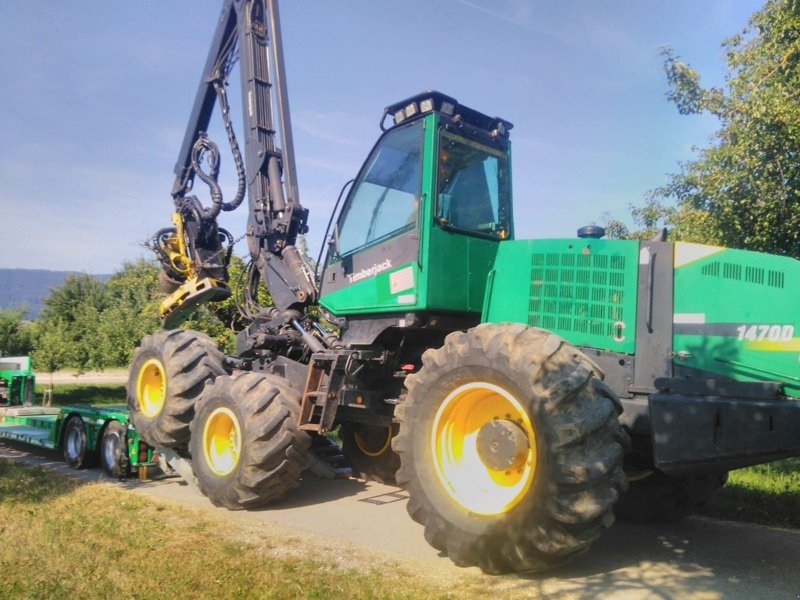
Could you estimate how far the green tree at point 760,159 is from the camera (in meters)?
8.89

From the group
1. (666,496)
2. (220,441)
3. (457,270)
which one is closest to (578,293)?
A: (457,270)

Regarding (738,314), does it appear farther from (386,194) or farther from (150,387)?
(150,387)

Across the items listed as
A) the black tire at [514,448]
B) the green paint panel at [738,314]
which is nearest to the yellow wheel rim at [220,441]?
the black tire at [514,448]

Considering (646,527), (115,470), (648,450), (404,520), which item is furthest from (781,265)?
(115,470)

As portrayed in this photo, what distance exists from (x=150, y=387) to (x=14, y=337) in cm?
2435

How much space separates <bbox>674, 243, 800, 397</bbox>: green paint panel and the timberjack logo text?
2686 millimetres

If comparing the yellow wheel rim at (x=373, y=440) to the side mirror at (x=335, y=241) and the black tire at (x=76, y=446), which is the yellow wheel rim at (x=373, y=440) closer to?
the side mirror at (x=335, y=241)

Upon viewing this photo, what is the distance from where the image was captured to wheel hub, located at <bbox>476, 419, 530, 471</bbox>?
15.8 feet

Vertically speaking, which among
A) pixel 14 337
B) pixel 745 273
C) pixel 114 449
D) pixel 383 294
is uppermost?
pixel 745 273

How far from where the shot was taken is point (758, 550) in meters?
5.68

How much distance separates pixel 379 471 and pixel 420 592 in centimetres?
431

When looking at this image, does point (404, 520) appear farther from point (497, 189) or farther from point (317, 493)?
point (497, 189)

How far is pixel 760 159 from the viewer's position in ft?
30.1

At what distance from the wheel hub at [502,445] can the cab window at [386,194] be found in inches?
86.5
